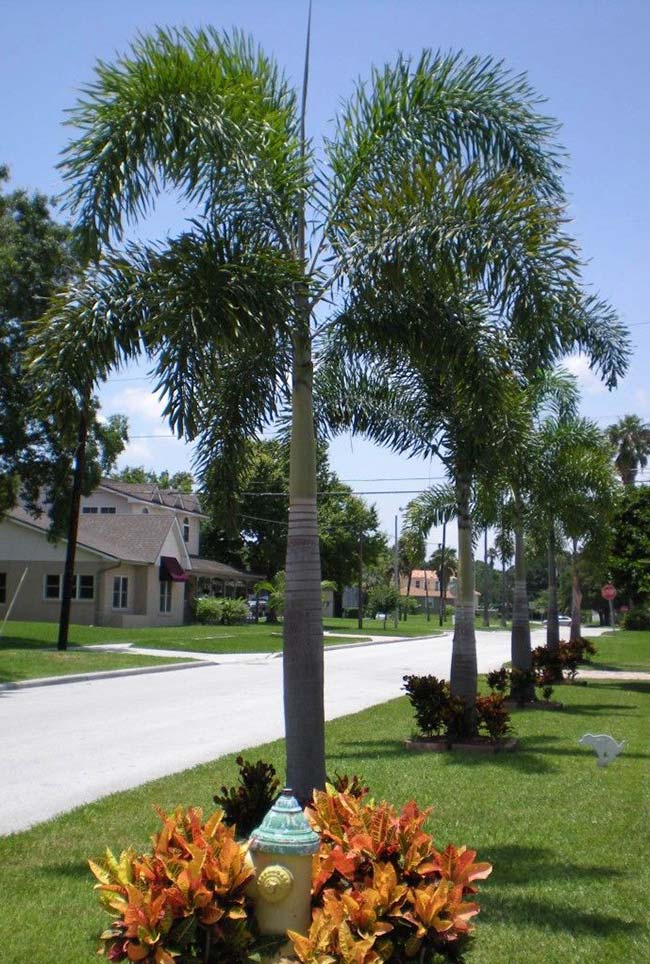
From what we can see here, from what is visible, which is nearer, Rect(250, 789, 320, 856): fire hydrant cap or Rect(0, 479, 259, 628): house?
Rect(250, 789, 320, 856): fire hydrant cap

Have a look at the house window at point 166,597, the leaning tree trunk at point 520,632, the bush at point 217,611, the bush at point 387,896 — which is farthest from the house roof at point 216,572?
the bush at point 387,896

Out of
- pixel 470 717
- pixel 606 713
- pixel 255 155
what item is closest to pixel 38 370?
pixel 255 155

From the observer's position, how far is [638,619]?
237ft

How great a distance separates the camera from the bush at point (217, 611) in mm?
51781

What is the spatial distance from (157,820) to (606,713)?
443 inches

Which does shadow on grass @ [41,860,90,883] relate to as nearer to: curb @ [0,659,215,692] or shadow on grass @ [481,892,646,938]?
shadow on grass @ [481,892,646,938]

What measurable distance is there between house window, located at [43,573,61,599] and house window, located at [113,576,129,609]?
94.3 inches

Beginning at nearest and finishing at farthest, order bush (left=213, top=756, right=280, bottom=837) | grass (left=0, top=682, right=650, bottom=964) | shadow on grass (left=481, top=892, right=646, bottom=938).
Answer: grass (left=0, top=682, right=650, bottom=964) < shadow on grass (left=481, top=892, right=646, bottom=938) < bush (left=213, top=756, right=280, bottom=837)

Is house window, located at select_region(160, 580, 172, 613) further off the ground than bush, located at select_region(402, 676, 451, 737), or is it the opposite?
house window, located at select_region(160, 580, 172, 613)

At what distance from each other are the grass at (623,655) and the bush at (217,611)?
17.7 meters

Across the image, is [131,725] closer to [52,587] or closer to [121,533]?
[52,587]

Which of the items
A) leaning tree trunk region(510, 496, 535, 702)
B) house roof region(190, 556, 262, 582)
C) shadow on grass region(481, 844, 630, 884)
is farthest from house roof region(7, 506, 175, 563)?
shadow on grass region(481, 844, 630, 884)

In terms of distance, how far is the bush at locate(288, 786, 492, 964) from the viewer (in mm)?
4184

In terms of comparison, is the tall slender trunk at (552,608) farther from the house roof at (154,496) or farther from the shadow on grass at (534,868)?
the house roof at (154,496)
